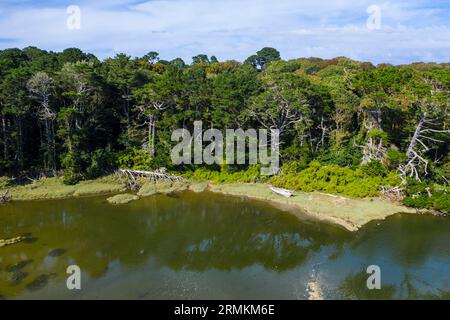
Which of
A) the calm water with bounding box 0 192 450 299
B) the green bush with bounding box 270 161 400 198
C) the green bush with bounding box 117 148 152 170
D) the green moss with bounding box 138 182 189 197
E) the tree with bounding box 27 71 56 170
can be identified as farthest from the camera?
the green bush with bounding box 117 148 152 170

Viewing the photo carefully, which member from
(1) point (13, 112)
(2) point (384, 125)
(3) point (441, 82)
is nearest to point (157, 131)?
(1) point (13, 112)

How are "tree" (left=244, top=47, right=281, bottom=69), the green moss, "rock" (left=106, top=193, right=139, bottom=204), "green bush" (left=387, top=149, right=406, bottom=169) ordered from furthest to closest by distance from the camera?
"tree" (left=244, top=47, right=281, bottom=69) < the green moss < "green bush" (left=387, top=149, right=406, bottom=169) < "rock" (left=106, top=193, right=139, bottom=204)

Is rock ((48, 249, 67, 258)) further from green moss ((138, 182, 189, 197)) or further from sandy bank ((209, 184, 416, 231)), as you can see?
sandy bank ((209, 184, 416, 231))

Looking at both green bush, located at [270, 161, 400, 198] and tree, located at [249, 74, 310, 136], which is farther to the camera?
tree, located at [249, 74, 310, 136]

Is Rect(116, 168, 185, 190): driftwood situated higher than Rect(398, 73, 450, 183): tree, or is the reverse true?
Rect(398, 73, 450, 183): tree

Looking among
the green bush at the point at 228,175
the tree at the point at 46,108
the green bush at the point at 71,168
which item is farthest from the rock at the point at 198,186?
the tree at the point at 46,108

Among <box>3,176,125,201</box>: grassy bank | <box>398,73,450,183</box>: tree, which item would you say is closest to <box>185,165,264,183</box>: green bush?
<box>3,176,125,201</box>: grassy bank

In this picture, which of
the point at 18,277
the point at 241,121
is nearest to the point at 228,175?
the point at 241,121

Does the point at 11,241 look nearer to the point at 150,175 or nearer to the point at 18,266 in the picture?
the point at 18,266

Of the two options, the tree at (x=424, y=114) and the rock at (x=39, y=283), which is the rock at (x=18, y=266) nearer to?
the rock at (x=39, y=283)
